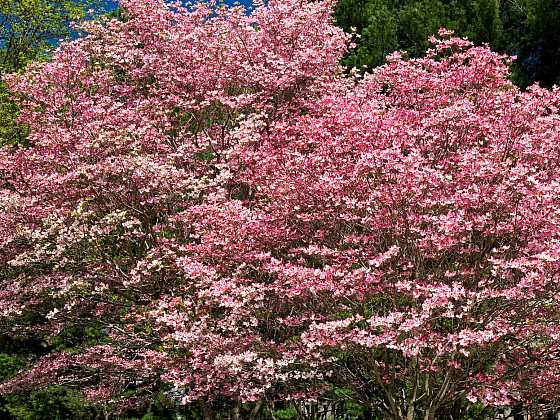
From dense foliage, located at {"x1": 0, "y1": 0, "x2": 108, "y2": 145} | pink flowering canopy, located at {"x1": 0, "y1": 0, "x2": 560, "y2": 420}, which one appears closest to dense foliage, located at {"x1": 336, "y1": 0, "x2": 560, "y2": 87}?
pink flowering canopy, located at {"x1": 0, "y1": 0, "x2": 560, "y2": 420}

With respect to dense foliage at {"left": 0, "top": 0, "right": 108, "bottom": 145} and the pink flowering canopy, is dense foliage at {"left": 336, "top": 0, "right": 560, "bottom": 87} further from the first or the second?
dense foliage at {"left": 0, "top": 0, "right": 108, "bottom": 145}

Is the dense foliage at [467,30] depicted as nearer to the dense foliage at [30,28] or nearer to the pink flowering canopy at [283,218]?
the pink flowering canopy at [283,218]

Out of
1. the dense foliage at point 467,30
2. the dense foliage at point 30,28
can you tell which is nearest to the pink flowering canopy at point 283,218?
the dense foliage at point 467,30

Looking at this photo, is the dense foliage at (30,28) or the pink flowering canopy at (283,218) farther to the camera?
the dense foliage at (30,28)

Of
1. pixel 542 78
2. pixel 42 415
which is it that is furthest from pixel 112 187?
pixel 542 78

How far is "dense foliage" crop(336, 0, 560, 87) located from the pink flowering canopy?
17.4ft

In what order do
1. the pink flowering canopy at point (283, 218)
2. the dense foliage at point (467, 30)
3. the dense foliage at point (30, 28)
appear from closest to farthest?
the pink flowering canopy at point (283, 218), the dense foliage at point (467, 30), the dense foliage at point (30, 28)

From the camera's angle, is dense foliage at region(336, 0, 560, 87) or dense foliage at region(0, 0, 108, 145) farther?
dense foliage at region(0, 0, 108, 145)

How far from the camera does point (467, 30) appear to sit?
18.0m

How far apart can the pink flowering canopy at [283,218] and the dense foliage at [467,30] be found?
5302 mm

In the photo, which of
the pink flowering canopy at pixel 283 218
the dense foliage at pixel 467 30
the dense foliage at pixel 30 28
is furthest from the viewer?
the dense foliage at pixel 30 28

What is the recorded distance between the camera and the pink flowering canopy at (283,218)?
7883 mm

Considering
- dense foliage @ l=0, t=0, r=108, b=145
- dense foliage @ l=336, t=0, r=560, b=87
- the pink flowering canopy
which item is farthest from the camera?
dense foliage @ l=0, t=0, r=108, b=145

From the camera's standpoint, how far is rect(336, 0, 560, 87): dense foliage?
17.8m
